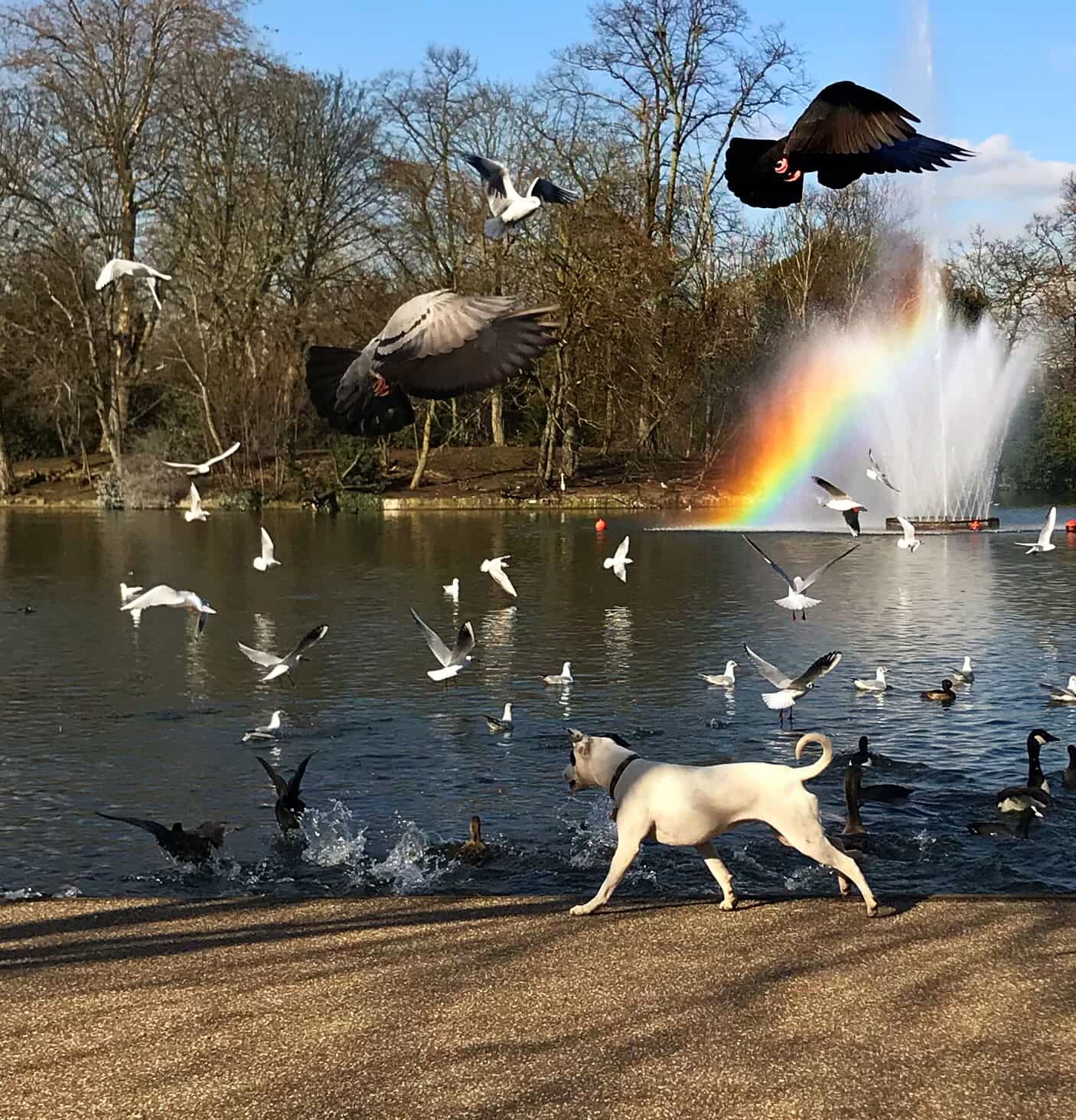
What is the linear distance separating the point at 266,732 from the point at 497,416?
158ft

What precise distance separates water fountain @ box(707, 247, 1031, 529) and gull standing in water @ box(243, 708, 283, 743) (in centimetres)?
2425

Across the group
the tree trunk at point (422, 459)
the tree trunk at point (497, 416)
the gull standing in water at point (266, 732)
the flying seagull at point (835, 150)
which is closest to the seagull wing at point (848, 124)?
the flying seagull at point (835, 150)

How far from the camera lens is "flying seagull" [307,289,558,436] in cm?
536

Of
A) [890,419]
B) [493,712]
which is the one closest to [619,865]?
[493,712]

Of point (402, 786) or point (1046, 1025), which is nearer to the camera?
point (1046, 1025)

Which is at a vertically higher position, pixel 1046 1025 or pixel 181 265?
pixel 181 265

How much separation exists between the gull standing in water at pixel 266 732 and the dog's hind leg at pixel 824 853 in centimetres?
803

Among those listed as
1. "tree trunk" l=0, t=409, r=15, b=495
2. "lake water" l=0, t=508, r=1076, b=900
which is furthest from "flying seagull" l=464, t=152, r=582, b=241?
"tree trunk" l=0, t=409, r=15, b=495

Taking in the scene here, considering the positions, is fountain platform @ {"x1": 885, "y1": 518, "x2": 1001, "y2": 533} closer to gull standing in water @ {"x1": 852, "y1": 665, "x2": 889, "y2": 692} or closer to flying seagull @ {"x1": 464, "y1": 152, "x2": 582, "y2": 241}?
gull standing in water @ {"x1": 852, "y1": 665, "x2": 889, "y2": 692}

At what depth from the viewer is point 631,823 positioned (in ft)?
26.9

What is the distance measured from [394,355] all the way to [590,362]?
139 ft

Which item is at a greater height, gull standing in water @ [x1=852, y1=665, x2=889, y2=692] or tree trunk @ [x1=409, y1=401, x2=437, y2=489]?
tree trunk @ [x1=409, y1=401, x2=437, y2=489]

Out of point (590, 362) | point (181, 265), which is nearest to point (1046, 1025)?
point (181, 265)

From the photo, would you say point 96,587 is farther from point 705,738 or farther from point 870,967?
point 870,967
